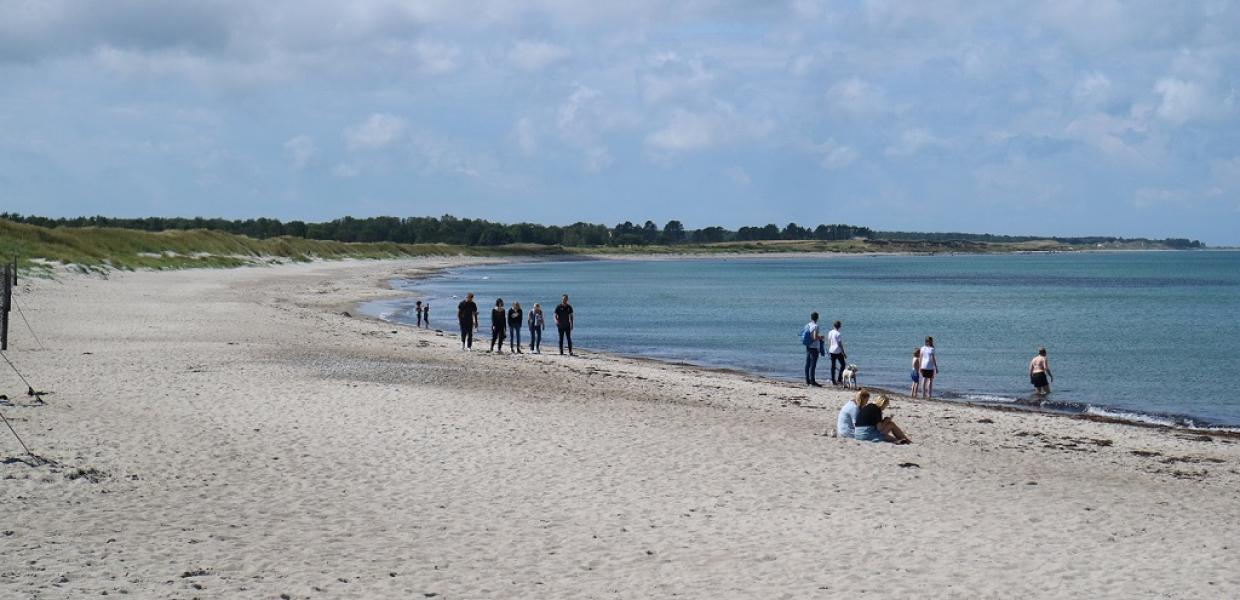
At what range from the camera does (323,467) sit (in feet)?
40.5

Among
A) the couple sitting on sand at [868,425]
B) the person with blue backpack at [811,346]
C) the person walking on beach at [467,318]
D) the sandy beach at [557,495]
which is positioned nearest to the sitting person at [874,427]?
the couple sitting on sand at [868,425]

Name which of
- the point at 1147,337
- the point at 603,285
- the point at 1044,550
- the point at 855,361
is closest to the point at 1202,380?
the point at 855,361

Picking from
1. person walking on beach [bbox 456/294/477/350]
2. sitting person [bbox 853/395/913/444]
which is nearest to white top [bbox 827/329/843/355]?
person walking on beach [bbox 456/294/477/350]

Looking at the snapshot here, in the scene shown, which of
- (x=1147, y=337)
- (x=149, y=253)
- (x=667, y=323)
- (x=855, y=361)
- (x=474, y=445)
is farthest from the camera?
(x=149, y=253)

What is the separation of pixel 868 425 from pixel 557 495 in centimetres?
557

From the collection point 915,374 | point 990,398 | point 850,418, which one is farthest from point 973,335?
point 850,418

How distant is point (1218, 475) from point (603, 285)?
258ft

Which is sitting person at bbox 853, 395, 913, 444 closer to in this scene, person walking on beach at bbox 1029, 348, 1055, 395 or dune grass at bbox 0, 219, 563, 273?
person walking on beach at bbox 1029, 348, 1055, 395

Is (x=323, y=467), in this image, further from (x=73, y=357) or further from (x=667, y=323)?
(x=667, y=323)

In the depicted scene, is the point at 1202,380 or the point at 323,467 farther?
the point at 1202,380

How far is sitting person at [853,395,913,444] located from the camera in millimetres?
15180

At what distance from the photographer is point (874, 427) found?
50.1ft

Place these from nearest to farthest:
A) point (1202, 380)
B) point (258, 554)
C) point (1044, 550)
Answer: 1. point (258, 554)
2. point (1044, 550)
3. point (1202, 380)

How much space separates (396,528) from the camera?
1002 cm
